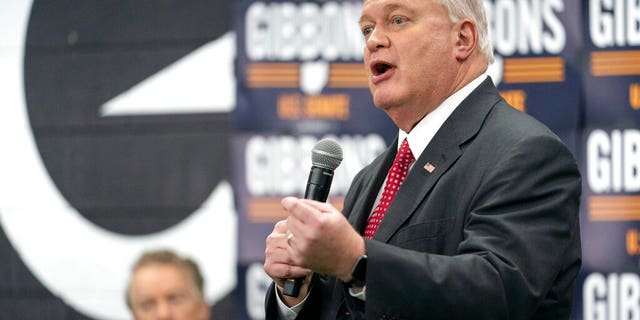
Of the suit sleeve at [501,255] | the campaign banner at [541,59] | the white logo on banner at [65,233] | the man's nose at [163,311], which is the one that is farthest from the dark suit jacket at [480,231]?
the white logo on banner at [65,233]

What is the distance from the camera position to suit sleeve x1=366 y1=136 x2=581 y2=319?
57.8 inches

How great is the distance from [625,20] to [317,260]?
218 centimetres

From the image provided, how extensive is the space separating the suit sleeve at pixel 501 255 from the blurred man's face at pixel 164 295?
1.91 meters

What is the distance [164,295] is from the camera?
333cm

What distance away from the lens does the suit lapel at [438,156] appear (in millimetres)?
1717

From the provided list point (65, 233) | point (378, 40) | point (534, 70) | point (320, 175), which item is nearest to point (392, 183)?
point (320, 175)

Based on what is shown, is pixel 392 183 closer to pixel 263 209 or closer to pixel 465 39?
pixel 465 39

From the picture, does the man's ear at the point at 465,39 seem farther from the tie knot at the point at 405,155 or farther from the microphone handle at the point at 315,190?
the microphone handle at the point at 315,190

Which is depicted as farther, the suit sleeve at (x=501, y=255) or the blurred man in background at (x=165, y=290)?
the blurred man in background at (x=165, y=290)

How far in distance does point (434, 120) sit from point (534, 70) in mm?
1472

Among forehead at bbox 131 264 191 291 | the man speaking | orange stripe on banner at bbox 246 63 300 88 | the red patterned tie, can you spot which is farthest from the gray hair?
forehead at bbox 131 264 191 291

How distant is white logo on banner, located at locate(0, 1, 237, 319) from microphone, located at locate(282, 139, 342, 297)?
5.79 feet

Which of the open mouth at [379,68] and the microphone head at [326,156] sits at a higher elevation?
the open mouth at [379,68]

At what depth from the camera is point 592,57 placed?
3.22m
